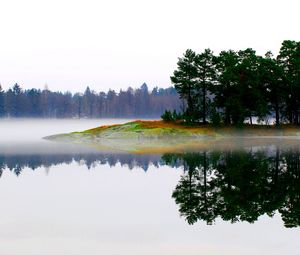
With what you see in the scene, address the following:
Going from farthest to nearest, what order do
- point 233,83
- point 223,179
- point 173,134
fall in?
point 233,83, point 173,134, point 223,179

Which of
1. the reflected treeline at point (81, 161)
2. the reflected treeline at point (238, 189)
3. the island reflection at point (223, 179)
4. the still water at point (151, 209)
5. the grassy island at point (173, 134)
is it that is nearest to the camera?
the still water at point (151, 209)

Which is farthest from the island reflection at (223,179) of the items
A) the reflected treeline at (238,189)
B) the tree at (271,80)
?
the tree at (271,80)

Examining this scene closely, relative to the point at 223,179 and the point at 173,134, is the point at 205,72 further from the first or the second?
the point at 223,179

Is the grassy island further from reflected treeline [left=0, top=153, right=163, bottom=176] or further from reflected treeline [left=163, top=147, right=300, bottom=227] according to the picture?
reflected treeline [left=163, top=147, right=300, bottom=227]

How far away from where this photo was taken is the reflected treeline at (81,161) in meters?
36.7

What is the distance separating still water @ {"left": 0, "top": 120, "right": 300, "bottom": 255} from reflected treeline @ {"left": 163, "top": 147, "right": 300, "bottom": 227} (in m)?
0.04

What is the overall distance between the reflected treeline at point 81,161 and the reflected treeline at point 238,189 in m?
2.55

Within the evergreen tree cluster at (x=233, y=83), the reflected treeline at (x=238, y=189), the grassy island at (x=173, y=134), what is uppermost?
the evergreen tree cluster at (x=233, y=83)

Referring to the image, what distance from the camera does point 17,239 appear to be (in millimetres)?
14898

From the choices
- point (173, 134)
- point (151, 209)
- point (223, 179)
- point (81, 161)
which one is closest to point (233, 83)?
point (173, 134)

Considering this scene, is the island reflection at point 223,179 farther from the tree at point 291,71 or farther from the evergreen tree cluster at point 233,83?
the tree at point 291,71

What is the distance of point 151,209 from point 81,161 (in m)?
21.3

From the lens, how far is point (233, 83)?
77.0 m

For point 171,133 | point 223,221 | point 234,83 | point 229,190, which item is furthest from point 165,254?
point 234,83
